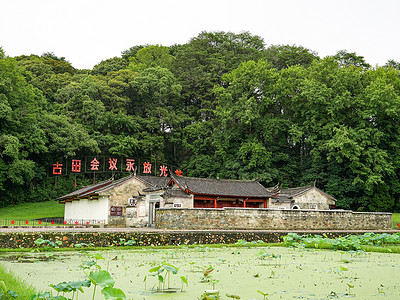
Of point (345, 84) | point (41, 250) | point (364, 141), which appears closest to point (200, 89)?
point (345, 84)

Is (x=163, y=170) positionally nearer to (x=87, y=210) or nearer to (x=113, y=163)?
(x=113, y=163)

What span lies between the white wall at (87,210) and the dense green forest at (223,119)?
5.73 meters

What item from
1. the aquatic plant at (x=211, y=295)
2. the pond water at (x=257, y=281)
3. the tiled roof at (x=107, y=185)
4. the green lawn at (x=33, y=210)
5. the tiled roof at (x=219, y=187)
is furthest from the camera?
the green lawn at (x=33, y=210)

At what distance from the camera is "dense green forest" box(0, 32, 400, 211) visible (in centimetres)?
3434

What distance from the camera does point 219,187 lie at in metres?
29.1

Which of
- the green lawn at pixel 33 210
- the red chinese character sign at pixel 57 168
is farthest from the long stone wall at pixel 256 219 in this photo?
the red chinese character sign at pixel 57 168

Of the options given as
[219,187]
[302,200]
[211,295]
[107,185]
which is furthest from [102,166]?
[211,295]

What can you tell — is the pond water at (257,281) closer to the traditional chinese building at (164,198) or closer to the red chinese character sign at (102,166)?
the traditional chinese building at (164,198)

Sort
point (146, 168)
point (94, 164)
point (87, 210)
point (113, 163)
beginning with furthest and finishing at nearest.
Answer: point (146, 168) → point (113, 163) → point (94, 164) → point (87, 210)

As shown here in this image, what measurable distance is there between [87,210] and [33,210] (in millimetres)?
8783

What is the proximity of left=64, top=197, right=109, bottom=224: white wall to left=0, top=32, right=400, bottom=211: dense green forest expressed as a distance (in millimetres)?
5728

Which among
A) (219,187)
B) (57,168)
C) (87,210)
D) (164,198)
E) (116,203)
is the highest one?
(57,168)

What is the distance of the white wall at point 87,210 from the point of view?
28.2m

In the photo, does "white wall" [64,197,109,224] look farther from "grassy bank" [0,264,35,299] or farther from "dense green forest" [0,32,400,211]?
"grassy bank" [0,264,35,299]
